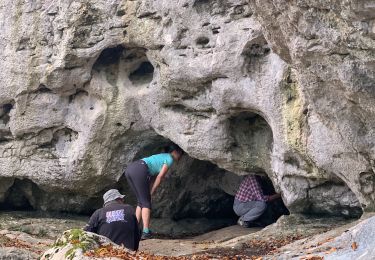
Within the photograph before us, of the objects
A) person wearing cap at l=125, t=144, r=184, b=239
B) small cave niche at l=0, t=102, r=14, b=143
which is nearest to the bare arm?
person wearing cap at l=125, t=144, r=184, b=239

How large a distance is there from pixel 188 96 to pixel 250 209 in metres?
2.12

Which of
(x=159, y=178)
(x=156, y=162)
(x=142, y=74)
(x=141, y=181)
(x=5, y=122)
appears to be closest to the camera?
(x=141, y=181)

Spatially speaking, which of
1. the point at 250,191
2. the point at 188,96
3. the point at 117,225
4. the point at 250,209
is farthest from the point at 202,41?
the point at 117,225

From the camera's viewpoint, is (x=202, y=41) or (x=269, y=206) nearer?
(x=202, y=41)

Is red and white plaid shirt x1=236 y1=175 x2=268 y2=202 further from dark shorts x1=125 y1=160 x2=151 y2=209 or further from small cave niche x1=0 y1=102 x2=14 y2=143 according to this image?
small cave niche x1=0 y1=102 x2=14 y2=143

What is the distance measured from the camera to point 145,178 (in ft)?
35.7

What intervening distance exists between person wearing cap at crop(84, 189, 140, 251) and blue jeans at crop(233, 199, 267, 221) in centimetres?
353

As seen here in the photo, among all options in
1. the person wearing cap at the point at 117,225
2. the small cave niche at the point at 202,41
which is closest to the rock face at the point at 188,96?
the small cave niche at the point at 202,41

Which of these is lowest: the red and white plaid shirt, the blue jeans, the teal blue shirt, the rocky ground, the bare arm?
the rocky ground

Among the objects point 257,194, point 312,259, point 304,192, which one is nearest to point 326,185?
point 304,192

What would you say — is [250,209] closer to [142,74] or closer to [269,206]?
[269,206]

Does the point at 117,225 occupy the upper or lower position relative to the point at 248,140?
lower

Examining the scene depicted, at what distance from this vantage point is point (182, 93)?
11.4 m

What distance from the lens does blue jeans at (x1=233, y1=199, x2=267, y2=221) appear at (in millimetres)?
11430
